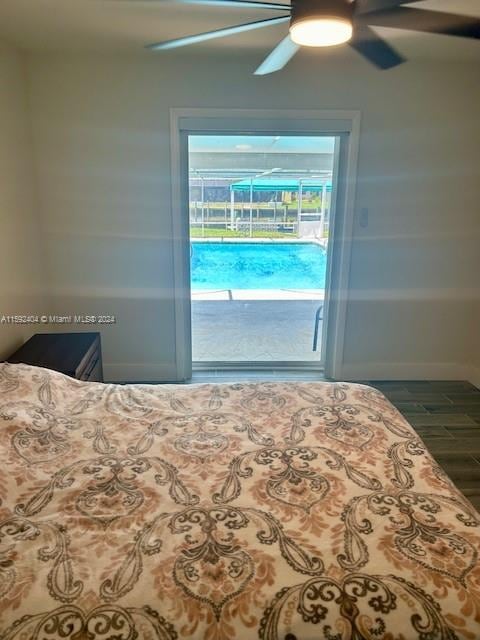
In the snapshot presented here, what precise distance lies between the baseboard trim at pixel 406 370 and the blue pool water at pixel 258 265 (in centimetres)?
79

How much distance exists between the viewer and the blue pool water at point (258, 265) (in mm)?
3955

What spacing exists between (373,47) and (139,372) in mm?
2781

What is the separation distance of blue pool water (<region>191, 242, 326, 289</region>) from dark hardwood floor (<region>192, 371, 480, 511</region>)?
934mm

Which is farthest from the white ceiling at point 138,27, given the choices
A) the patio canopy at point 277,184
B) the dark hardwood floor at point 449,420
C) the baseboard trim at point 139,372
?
the dark hardwood floor at point 449,420

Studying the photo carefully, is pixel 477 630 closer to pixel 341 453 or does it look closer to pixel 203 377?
pixel 341 453

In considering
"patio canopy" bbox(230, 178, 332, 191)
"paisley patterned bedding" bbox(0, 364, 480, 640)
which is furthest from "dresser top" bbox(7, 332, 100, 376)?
"patio canopy" bbox(230, 178, 332, 191)

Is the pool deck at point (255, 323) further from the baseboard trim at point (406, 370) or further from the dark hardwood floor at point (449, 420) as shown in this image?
the dark hardwood floor at point (449, 420)

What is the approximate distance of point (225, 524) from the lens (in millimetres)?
1205

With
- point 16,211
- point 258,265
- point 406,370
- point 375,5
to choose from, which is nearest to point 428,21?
point 375,5

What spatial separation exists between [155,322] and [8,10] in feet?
6.99

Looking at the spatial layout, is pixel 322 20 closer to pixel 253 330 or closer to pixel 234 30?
pixel 234 30

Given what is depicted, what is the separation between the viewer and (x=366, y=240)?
3363mm

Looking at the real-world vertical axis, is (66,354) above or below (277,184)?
below

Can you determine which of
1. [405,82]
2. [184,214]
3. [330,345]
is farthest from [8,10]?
[330,345]
